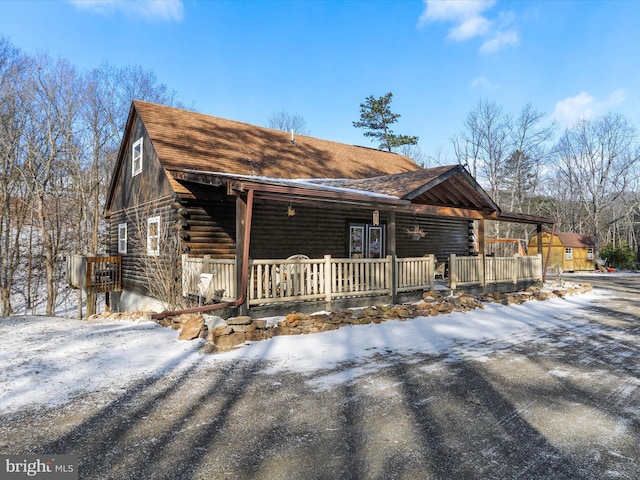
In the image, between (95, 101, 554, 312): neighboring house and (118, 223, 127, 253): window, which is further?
(118, 223, 127, 253): window

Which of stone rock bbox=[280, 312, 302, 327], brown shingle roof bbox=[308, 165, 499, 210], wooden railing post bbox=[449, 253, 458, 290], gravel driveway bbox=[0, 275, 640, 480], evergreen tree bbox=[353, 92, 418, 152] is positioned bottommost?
gravel driveway bbox=[0, 275, 640, 480]

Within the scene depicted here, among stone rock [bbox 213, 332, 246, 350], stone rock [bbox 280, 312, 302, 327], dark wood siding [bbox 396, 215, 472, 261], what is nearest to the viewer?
stone rock [bbox 213, 332, 246, 350]

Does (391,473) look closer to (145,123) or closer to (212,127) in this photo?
(145,123)

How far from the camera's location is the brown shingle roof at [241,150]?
1152 cm

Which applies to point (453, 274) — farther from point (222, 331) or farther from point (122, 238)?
point (122, 238)

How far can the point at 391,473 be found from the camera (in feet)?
8.18

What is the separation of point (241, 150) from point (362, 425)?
37.8 ft

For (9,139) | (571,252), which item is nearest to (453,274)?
(9,139)

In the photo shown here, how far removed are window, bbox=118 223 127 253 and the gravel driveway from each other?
10753 mm

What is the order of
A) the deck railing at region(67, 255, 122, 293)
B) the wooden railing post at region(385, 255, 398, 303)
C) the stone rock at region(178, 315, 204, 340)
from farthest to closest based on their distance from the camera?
1. the deck railing at region(67, 255, 122, 293)
2. the wooden railing post at region(385, 255, 398, 303)
3. the stone rock at region(178, 315, 204, 340)

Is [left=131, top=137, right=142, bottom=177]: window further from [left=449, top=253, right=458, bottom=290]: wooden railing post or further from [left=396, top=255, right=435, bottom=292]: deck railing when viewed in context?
[left=449, top=253, right=458, bottom=290]: wooden railing post

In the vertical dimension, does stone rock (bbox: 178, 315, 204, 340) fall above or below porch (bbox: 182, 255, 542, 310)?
below

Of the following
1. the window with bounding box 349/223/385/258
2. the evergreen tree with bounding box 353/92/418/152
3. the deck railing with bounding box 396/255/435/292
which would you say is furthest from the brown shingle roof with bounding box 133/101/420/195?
the evergreen tree with bounding box 353/92/418/152

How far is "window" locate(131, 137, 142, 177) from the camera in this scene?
1322 centimetres
